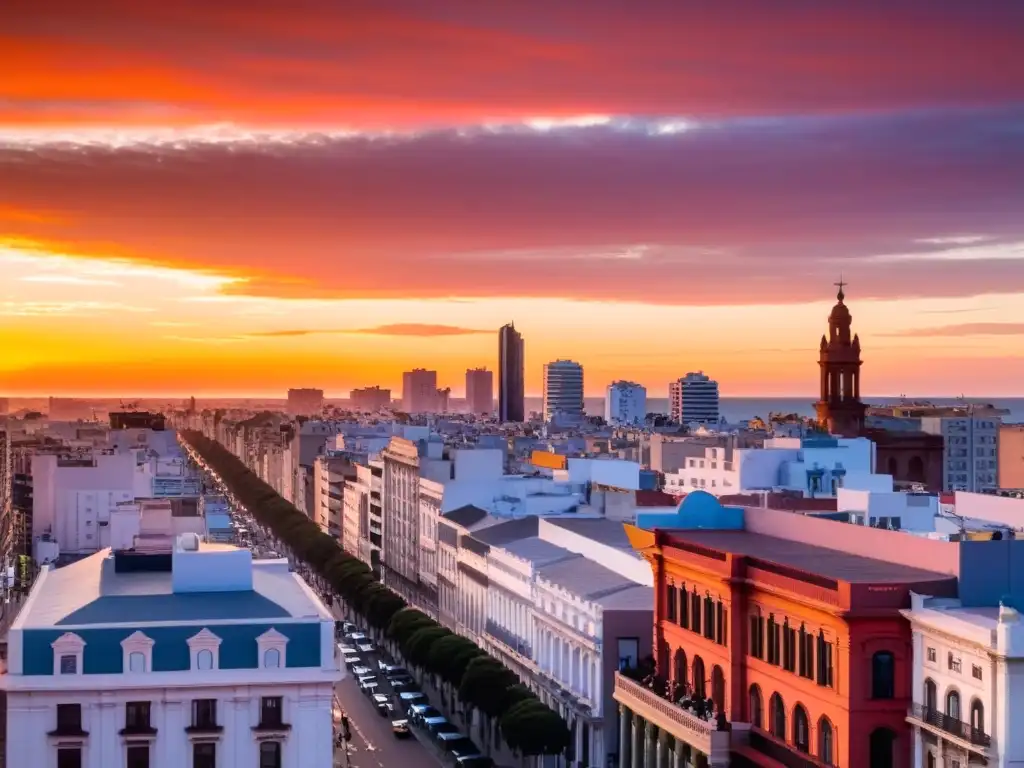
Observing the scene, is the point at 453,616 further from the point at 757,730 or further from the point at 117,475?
the point at 757,730

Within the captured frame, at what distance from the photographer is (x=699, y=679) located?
69.8 m

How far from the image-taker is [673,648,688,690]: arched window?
235 ft

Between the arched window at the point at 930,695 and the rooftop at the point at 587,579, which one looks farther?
the rooftop at the point at 587,579

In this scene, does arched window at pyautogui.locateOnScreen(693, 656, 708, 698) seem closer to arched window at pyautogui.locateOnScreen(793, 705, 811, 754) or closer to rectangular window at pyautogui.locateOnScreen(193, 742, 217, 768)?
arched window at pyautogui.locateOnScreen(793, 705, 811, 754)

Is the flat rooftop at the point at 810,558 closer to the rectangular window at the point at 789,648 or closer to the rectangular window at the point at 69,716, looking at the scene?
the rectangular window at the point at 789,648

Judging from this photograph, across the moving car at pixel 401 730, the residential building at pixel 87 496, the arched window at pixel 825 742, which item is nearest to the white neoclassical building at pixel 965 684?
the arched window at pixel 825 742

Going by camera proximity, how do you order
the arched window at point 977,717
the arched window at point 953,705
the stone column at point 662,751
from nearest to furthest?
the arched window at point 977,717, the arched window at point 953,705, the stone column at point 662,751

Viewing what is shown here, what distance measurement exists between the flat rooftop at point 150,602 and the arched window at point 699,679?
49.6 feet

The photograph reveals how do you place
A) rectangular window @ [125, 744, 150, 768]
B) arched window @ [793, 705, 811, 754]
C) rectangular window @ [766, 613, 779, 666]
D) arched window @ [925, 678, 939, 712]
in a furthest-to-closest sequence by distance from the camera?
rectangular window @ [766, 613, 779, 666] < arched window @ [793, 705, 811, 754] < rectangular window @ [125, 744, 150, 768] < arched window @ [925, 678, 939, 712]

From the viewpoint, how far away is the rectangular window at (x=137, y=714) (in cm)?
5516

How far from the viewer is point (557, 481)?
136m

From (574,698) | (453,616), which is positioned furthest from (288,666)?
(453,616)

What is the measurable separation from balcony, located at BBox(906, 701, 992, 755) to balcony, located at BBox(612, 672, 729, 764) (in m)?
10.5

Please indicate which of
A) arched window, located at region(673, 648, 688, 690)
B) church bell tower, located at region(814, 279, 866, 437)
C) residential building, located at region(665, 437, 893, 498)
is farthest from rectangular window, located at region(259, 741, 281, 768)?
church bell tower, located at region(814, 279, 866, 437)
